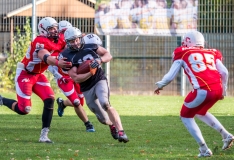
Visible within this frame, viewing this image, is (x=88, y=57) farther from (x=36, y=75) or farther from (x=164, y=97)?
(x=164, y=97)

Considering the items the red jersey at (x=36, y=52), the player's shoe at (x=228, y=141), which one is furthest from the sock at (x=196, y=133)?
the red jersey at (x=36, y=52)

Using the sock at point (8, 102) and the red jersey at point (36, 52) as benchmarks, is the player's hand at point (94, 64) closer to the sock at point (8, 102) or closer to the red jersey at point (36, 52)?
the red jersey at point (36, 52)

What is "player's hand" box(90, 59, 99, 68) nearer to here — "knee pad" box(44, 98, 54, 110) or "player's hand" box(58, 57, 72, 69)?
"player's hand" box(58, 57, 72, 69)

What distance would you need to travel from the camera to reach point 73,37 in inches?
372

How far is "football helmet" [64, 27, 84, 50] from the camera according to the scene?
9.42 metres

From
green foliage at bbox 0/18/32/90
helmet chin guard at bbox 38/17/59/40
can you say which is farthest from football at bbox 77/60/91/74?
green foliage at bbox 0/18/32/90

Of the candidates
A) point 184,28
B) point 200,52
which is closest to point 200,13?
point 184,28

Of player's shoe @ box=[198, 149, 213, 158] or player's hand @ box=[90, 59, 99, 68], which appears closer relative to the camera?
player's shoe @ box=[198, 149, 213, 158]

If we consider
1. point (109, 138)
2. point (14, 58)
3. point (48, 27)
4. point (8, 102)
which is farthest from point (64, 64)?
point (14, 58)

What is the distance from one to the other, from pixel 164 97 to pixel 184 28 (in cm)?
218

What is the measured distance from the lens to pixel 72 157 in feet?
26.7

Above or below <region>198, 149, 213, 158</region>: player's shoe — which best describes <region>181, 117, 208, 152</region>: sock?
above

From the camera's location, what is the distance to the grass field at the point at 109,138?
8344 millimetres

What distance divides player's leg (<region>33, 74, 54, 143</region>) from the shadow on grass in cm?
16
